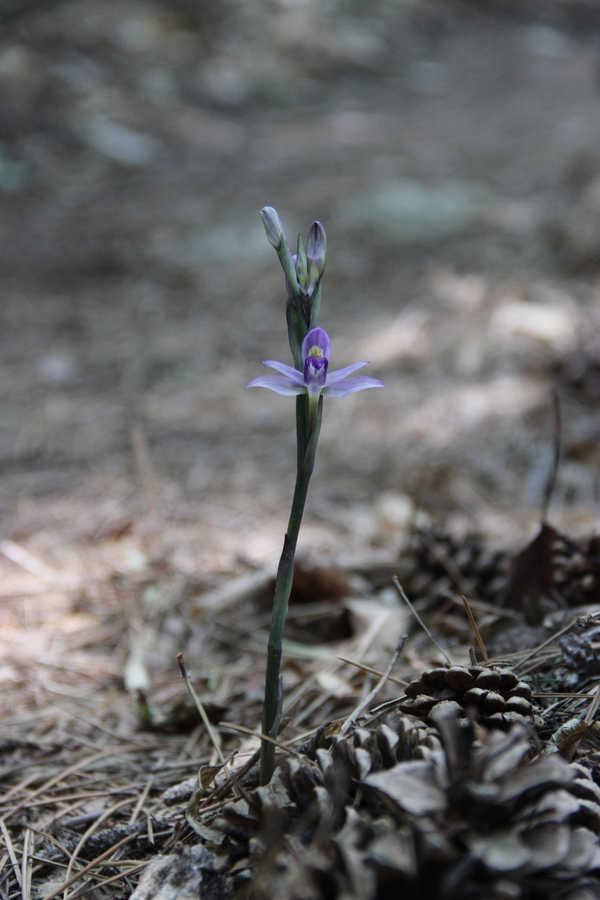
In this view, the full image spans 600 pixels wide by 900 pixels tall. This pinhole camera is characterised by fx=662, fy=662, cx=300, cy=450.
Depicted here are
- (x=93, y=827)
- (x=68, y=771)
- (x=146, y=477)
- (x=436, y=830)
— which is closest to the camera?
(x=436, y=830)

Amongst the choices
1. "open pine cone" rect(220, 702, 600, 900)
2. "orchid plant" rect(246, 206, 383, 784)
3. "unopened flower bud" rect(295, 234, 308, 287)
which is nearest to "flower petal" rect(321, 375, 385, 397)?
"orchid plant" rect(246, 206, 383, 784)

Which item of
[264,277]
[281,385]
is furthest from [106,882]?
[264,277]

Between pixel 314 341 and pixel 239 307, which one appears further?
pixel 239 307

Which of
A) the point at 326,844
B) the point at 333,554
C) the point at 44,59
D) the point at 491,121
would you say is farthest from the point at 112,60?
the point at 326,844

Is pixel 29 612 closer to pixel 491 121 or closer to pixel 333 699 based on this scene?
pixel 333 699

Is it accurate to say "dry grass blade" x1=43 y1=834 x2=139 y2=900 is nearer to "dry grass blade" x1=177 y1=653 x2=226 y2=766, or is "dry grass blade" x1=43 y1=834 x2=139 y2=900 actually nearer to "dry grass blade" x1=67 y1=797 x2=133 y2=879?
"dry grass blade" x1=67 y1=797 x2=133 y2=879

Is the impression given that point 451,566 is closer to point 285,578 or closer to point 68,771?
point 285,578
